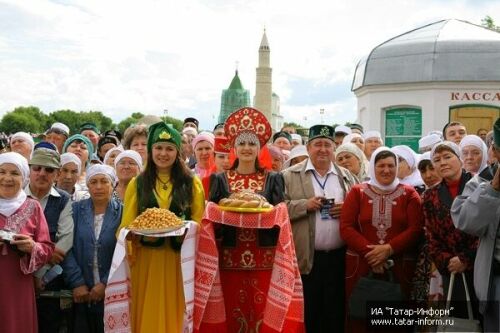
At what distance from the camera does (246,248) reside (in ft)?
15.4

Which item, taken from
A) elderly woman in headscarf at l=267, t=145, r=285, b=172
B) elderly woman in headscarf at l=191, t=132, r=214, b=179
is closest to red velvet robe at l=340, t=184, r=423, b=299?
elderly woman in headscarf at l=267, t=145, r=285, b=172

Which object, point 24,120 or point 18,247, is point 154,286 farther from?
point 24,120

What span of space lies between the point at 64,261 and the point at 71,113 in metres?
75.1

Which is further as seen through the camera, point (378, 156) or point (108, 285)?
point (378, 156)

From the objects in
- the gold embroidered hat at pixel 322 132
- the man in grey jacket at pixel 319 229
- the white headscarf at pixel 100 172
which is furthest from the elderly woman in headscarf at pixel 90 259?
the gold embroidered hat at pixel 322 132

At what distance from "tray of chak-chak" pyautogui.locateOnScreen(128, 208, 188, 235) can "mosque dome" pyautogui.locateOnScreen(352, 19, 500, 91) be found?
43.9 ft

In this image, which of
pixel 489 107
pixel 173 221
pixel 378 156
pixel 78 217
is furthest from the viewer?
pixel 489 107

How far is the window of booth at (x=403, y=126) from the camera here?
16.3 meters

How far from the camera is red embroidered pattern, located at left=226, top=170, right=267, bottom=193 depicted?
4820mm

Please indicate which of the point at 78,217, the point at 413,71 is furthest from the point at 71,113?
the point at 78,217

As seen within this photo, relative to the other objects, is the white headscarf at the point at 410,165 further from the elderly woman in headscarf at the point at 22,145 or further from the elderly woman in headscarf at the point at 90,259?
the elderly woman in headscarf at the point at 22,145

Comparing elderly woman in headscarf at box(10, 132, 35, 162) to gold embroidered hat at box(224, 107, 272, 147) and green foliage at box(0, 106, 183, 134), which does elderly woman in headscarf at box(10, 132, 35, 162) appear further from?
green foliage at box(0, 106, 183, 134)

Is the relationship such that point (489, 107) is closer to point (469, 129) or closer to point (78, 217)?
point (469, 129)

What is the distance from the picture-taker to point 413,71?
53.8 ft
